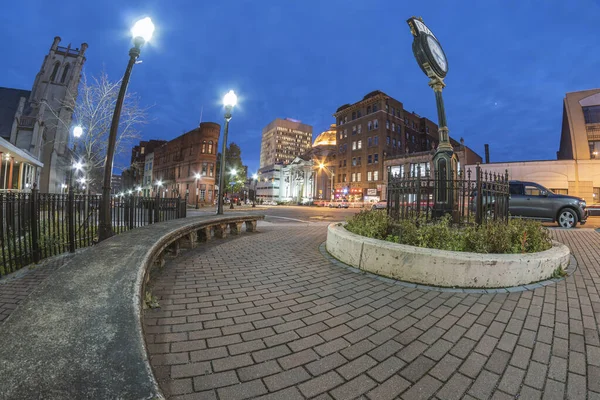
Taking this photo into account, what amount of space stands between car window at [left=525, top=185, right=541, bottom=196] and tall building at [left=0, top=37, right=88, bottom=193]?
1239 inches

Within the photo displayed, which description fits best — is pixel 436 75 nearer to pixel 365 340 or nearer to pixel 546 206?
pixel 546 206

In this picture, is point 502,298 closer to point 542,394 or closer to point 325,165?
point 542,394

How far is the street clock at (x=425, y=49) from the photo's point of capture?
8.73 metres

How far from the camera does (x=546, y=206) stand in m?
11.9

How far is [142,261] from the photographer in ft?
11.3

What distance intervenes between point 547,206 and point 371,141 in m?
50.6

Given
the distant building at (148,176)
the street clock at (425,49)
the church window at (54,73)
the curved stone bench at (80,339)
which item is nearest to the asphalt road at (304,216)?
the street clock at (425,49)

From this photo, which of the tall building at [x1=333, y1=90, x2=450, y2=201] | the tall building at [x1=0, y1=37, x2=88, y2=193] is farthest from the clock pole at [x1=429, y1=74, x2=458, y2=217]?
the tall building at [x1=333, y1=90, x2=450, y2=201]

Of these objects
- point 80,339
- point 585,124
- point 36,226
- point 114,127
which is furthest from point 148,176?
point 585,124

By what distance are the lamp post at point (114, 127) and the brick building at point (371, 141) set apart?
171 feet

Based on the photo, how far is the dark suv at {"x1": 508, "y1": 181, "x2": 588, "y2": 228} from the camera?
11.7m

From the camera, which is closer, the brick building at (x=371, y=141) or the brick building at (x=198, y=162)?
the brick building at (x=198, y=162)

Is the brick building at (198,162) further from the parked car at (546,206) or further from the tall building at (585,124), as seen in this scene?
the tall building at (585,124)

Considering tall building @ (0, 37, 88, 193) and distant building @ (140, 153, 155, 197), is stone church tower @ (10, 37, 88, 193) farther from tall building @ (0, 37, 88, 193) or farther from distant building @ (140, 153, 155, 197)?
distant building @ (140, 153, 155, 197)
